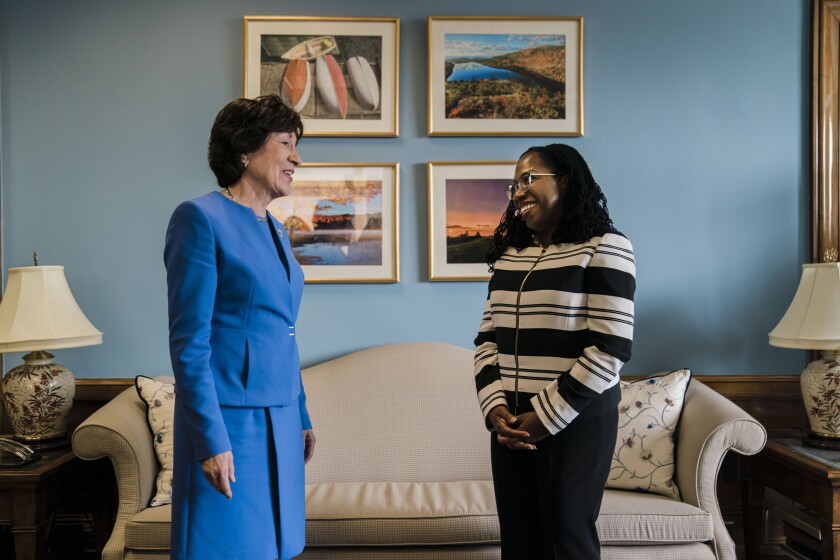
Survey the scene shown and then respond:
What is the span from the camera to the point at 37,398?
8.59ft

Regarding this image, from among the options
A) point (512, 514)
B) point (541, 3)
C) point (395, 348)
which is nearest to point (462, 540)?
point (512, 514)

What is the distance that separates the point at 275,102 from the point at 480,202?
160 cm

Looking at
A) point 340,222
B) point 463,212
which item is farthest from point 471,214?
point 340,222

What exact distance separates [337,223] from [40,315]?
1227 mm

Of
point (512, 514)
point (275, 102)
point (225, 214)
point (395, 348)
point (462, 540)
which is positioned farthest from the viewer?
point (395, 348)

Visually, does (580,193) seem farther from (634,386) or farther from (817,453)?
(817,453)

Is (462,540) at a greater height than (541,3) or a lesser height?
lesser

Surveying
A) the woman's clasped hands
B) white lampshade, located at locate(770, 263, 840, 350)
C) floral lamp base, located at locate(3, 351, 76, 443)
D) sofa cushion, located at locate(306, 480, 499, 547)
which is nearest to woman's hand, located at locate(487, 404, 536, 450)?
the woman's clasped hands

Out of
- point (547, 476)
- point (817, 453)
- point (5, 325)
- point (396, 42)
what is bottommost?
point (817, 453)

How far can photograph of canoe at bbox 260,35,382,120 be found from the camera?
120 inches

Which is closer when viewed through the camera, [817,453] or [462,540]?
[462,540]

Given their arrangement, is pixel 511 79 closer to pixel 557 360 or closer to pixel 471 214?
pixel 471 214

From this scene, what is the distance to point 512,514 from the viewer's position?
172cm

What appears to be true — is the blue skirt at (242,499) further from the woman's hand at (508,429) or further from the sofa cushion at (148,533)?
the sofa cushion at (148,533)
